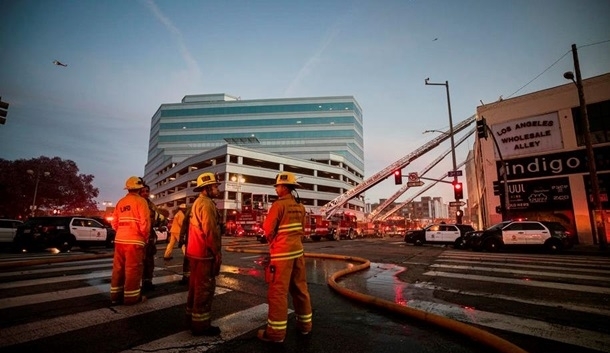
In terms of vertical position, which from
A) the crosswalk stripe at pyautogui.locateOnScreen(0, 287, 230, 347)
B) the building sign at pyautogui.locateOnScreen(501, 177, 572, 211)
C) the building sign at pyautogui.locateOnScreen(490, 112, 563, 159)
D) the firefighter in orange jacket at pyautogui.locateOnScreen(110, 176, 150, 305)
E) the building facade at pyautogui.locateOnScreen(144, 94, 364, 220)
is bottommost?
the crosswalk stripe at pyautogui.locateOnScreen(0, 287, 230, 347)

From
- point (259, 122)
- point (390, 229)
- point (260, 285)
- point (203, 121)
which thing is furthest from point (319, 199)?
point (260, 285)

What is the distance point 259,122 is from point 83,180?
3284cm

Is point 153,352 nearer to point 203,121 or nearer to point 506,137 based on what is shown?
point 506,137

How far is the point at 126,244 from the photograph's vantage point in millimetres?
4711

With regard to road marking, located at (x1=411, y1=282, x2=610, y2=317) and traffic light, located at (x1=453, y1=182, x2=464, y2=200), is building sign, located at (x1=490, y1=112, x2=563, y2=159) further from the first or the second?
road marking, located at (x1=411, y1=282, x2=610, y2=317)

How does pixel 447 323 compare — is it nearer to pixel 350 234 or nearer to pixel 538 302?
pixel 538 302

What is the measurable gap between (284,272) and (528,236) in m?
15.0

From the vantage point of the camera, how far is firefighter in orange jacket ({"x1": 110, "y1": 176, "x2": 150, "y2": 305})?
15.2 ft

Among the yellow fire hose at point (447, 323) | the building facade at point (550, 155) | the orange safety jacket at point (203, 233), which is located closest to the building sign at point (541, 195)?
the building facade at point (550, 155)

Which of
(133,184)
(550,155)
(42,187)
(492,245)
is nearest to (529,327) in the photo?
(133,184)

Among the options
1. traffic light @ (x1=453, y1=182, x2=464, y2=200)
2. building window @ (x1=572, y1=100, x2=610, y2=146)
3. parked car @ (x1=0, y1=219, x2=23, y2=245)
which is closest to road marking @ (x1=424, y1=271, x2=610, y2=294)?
traffic light @ (x1=453, y1=182, x2=464, y2=200)

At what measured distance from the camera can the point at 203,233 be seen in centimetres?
378

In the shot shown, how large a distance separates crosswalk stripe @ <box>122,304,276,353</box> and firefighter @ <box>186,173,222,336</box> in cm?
14

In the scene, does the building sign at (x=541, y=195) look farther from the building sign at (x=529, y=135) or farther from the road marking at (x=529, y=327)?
the road marking at (x=529, y=327)
